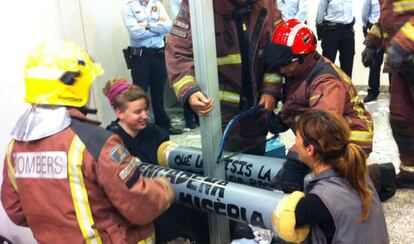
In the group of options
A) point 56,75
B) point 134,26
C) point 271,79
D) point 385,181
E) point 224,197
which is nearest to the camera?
point 56,75

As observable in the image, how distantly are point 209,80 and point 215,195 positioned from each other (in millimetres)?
497

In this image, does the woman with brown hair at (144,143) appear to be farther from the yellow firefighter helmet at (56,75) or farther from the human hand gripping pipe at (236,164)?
the yellow firefighter helmet at (56,75)

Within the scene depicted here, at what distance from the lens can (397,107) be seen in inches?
105

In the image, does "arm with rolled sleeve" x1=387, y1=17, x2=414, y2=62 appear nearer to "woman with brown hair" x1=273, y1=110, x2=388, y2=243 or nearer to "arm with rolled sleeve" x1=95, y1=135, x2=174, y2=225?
"woman with brown hair" x1=273, y1=110, x2=388, y2=243

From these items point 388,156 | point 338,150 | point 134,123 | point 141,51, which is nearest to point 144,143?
point 134,123

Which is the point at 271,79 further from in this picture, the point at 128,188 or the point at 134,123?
the point at 128,188

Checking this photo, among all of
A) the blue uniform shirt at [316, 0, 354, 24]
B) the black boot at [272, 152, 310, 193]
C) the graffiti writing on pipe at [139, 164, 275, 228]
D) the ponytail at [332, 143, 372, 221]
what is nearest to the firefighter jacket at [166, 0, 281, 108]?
the graffiti writing on pipe at [139, 164, 275, 228]

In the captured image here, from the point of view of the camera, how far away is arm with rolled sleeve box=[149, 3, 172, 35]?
375 cm

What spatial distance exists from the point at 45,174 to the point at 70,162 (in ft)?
0.35

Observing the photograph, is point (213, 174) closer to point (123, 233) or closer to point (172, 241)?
point (172, 241)

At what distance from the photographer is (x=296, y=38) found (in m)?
2.02

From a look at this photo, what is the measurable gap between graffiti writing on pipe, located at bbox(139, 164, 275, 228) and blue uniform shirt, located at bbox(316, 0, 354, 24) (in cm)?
339

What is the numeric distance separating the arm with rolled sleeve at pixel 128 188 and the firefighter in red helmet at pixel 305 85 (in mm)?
619

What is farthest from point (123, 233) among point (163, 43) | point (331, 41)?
point (331, 41)
